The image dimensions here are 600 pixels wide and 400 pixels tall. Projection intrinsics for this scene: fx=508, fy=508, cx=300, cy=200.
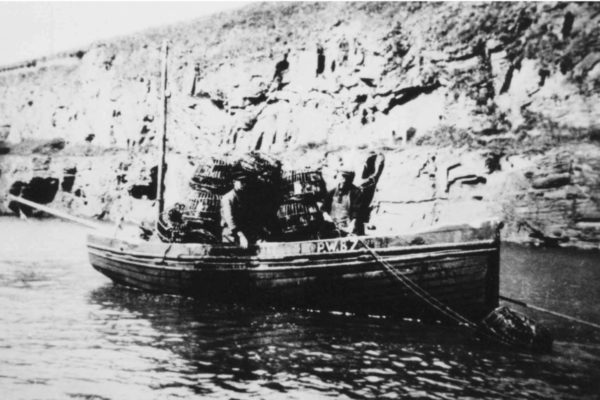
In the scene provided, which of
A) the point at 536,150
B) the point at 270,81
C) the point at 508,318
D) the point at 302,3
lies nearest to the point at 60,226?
the point at 270,81

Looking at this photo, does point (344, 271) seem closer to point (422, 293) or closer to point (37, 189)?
point (422, 293)

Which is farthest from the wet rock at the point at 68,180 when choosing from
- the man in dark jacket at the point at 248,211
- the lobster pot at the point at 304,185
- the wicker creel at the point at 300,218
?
the wicker creel at the point at 300,218

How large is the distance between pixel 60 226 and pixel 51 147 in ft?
64.1

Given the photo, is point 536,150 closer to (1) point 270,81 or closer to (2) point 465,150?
(2) point 465,150

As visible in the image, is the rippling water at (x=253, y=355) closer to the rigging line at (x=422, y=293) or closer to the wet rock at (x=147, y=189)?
the rigging line at (x=422, y=293)

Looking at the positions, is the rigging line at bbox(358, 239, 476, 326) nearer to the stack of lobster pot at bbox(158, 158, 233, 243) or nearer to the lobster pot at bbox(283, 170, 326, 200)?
the lobster pot at bbox(283, 170, 326, 200)

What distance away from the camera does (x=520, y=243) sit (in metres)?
24.7

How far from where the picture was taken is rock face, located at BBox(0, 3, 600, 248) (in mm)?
26606

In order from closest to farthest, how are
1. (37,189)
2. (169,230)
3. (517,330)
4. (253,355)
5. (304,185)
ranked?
(253,355) → (517,330) → (304,185) → (169,230) → (37,189)

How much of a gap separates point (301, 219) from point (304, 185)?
2.62 ft

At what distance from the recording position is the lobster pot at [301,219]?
1122 cm

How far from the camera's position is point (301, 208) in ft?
37.1

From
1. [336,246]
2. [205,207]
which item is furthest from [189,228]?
[336,246]

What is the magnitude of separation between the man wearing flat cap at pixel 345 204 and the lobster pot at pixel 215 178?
2.44 m
